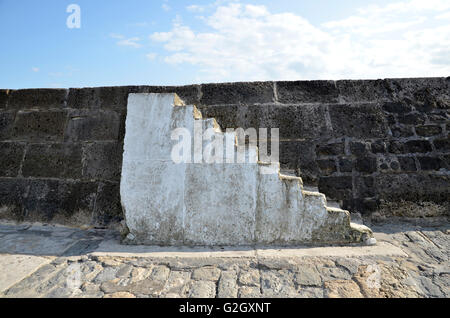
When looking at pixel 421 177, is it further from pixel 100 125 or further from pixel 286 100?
pixel 100 125

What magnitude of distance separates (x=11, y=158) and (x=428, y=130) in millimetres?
5847

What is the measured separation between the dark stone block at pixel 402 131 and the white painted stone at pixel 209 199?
1.51 m

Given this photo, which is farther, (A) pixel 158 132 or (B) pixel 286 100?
(B) pixel 286 100

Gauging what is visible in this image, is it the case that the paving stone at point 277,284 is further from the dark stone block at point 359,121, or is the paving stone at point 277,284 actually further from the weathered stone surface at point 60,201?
the weathered stone surface at point 60,201

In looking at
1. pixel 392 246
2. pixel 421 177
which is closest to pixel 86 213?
pixel 392 246

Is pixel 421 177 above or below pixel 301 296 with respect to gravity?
above

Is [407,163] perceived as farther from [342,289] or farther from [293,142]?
[342,289]

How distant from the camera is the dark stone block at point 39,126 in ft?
11.6

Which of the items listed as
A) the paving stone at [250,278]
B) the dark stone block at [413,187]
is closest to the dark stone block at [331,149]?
the dark stone block at [413,187]

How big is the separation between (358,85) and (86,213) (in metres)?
4.08

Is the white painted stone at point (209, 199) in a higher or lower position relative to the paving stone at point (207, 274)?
higher
